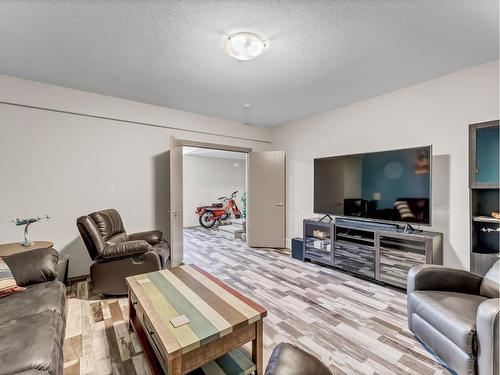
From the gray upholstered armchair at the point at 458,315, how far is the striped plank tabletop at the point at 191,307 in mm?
1167

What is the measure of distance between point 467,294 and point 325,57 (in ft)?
7.65

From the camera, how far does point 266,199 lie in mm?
4723

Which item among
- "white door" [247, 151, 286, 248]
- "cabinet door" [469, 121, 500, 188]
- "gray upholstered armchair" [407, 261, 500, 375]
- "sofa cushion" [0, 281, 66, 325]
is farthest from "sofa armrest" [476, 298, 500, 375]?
"white door" [247, 151, 286, 248]

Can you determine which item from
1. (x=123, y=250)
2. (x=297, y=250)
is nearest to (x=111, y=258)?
(x=123, y=250)

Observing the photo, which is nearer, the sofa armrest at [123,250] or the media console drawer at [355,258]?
the sofa armrest at [123,250]

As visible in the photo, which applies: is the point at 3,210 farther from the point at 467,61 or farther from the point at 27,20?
the point at 467,61

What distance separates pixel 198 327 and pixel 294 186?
3.60 meters

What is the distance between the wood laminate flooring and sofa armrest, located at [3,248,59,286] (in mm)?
521

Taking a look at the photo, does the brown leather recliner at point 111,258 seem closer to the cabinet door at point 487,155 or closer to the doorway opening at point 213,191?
the cabinet door at point 487,155

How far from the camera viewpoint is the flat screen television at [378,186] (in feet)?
8.68

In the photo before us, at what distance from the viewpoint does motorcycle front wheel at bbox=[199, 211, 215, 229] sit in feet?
23.4

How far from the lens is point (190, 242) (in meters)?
5.29

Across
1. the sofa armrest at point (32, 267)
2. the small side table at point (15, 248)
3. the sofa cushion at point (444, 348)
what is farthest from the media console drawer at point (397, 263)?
the small side table at point (15, 248)

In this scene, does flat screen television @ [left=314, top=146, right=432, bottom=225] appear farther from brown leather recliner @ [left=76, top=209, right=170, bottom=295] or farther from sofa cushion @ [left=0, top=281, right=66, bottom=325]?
sofa cushion @ [left=0, top=281, right=66, bottom=325]
